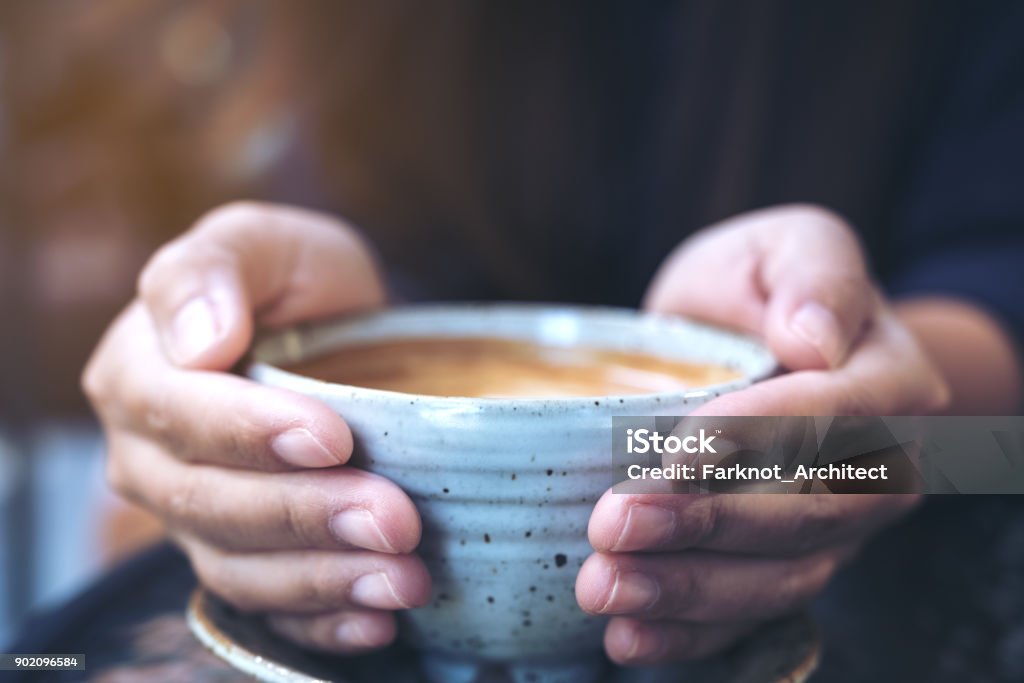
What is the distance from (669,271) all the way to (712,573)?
1.40ft

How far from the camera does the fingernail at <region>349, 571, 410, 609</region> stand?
36cm

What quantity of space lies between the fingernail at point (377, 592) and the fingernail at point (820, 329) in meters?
0.27

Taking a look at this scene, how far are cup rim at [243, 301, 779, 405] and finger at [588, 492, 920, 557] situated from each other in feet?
0.14

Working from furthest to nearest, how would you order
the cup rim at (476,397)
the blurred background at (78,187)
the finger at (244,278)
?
the blurred background at (78,187) → the finger at (244,278) → the cup rim at (476,397)

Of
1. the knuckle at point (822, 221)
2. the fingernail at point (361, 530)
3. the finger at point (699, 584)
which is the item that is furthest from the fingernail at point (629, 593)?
the knuckle at point (822, 221)

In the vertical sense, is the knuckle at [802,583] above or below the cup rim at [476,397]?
below

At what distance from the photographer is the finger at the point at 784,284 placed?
1.50 feet

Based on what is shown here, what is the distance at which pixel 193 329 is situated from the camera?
43cm

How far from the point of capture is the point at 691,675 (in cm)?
41

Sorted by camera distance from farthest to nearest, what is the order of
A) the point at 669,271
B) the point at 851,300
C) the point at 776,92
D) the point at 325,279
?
the point at 776,92
the point at 669,271
the point at 325,279
the point at 851,300

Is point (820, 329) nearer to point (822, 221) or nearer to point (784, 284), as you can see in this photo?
point (784, 284)

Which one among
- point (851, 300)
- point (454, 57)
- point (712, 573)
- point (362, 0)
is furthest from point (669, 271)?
point (362, 0)

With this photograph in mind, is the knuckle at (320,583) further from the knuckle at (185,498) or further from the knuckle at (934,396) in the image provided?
the knuckle at (934,396)

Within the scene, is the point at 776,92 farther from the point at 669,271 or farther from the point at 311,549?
the point at 311,549
